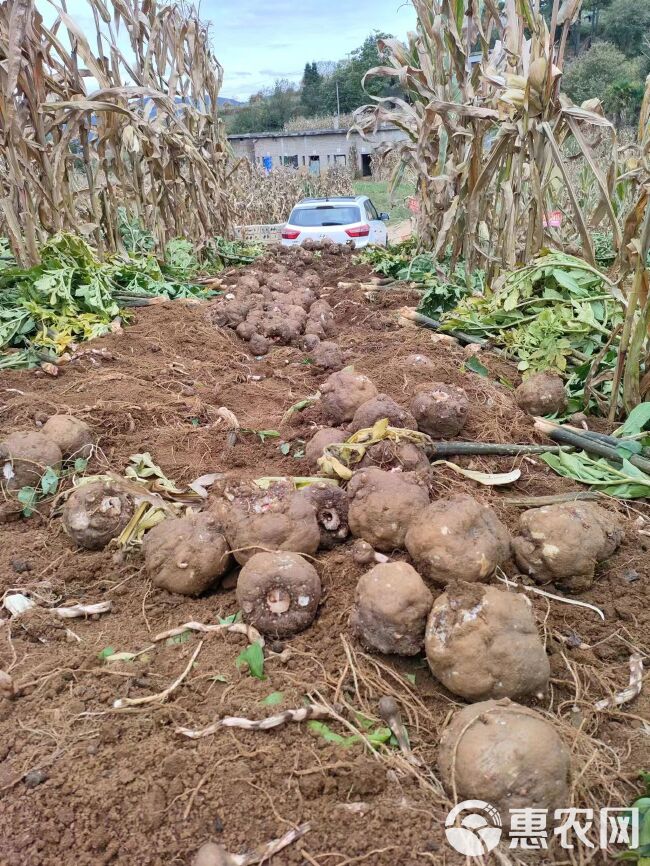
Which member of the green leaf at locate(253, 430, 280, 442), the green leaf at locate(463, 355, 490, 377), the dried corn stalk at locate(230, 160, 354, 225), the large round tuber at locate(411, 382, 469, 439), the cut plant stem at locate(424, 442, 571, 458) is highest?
the dried corn stalk at locate(230, 160, 354, 225)

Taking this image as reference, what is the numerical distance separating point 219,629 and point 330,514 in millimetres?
671

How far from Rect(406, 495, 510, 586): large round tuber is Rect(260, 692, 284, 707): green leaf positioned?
68 cm

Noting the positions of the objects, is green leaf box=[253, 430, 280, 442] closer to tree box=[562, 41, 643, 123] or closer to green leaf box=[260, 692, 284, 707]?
green leaf box=[260, 692, 284, 707]

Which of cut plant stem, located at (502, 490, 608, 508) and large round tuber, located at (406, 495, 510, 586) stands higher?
large round tuber, located at (406, 495, 510, 586)

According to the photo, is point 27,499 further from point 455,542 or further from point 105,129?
point 105,129

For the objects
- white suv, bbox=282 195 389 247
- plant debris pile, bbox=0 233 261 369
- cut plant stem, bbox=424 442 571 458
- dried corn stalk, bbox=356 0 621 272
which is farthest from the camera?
white suv, bbox=282 195 389 247

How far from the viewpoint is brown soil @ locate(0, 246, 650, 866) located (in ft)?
4.99

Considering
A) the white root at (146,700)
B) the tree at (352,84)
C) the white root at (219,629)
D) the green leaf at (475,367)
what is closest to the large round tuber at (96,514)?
the white root at (219,629)

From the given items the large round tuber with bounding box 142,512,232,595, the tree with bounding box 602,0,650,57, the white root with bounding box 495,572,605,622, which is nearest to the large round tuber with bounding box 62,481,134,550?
the large round tuber with bounding box 142,512,232,595

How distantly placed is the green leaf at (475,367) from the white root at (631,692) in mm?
2474

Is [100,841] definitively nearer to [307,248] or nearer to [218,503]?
[218,503]

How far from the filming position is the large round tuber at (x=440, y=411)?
3.09m

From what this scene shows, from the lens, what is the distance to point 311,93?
54.9 meters

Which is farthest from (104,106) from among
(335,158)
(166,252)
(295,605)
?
(335,158)
